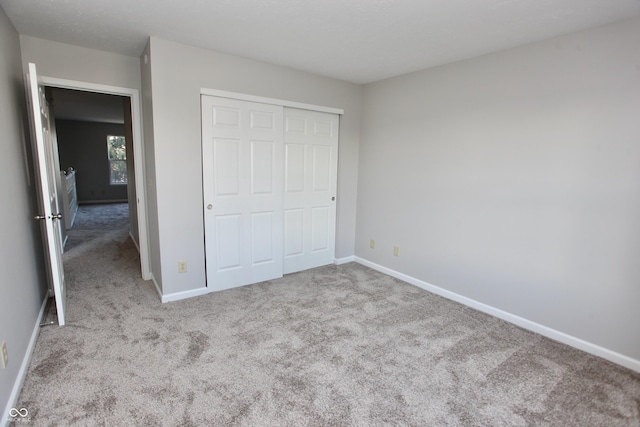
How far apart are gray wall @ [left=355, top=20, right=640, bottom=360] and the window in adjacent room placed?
9187mm

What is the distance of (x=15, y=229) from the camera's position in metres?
2.17

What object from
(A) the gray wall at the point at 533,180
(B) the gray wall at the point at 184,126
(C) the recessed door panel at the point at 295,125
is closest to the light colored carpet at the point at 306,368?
(A) the gray wall at the point at 533,180

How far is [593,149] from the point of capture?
2.36m

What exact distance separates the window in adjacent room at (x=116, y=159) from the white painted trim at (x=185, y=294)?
8255 mm

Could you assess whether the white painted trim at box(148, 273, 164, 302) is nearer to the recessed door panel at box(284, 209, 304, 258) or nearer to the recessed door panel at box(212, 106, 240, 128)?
the recessed door panel at box(284, 209, 304, 258)

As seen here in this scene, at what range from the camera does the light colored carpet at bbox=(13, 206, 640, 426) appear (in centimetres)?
181

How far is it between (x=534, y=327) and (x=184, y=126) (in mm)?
3550

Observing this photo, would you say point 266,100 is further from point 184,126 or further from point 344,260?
point 344,260

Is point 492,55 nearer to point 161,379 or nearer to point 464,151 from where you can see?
point 464,151

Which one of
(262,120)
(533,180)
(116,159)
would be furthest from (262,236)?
(116,159)

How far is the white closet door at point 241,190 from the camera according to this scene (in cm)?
328

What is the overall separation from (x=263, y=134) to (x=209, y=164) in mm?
676

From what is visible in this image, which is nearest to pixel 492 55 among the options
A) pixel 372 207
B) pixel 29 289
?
pixel 372 207

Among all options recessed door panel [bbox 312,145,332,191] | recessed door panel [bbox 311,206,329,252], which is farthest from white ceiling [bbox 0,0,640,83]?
recessed door panel [bbox 311,206,329,252]
